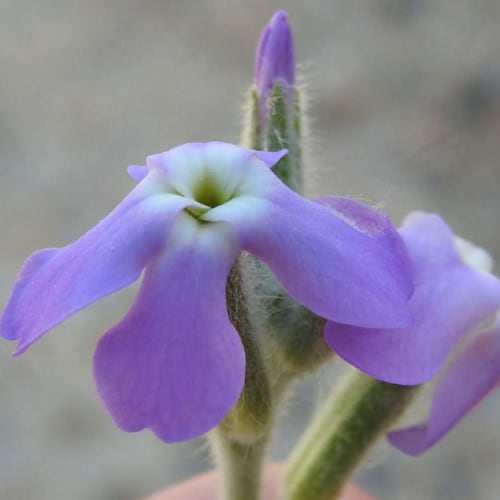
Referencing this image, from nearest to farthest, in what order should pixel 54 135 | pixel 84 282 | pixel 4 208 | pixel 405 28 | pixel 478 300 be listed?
pixel 84 282
pixel 478 300
pixel 4 208
pixel 54 135
pixel 405 28

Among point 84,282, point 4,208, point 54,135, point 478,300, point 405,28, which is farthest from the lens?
point 405,28

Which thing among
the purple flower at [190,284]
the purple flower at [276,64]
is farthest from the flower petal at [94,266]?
the purple flower at [276,64]

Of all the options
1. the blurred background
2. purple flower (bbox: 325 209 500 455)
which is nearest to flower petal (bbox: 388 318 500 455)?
purple flower (bbox: 325 209 500 455)

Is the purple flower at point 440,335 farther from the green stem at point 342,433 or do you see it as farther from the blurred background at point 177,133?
the blurred background at point 177,133

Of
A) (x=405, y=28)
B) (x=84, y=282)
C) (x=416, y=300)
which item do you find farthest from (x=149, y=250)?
(x=405, y=28)

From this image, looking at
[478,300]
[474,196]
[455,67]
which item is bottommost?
[474,196]

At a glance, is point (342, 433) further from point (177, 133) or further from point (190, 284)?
point (177, 133)

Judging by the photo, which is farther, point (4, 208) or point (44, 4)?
point (44, 4)

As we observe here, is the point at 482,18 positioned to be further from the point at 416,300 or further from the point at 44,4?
the point at 416,300
